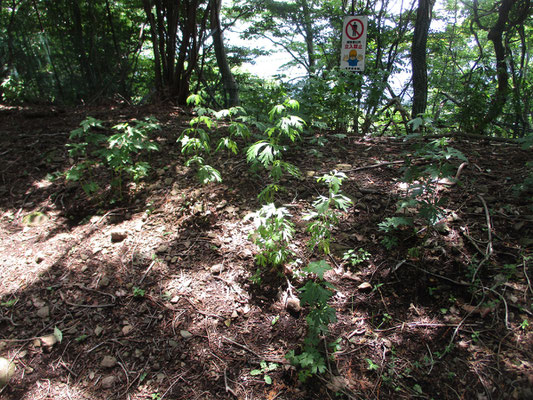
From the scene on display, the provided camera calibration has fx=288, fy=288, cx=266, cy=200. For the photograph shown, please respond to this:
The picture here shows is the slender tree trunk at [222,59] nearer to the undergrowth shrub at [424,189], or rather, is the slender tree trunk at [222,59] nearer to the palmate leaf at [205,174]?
the palmate leaf at [205,174]

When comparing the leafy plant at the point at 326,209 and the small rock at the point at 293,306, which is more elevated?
the leafy plant at the point at 326,209

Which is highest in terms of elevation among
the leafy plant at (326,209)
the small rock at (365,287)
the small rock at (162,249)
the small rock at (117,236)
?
the leafy plant at (326,209)

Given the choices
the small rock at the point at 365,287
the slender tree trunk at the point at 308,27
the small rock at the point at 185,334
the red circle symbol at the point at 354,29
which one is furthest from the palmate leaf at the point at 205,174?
the slender tree trunk at the point at 308,27

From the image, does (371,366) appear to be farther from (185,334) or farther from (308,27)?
(308,27)

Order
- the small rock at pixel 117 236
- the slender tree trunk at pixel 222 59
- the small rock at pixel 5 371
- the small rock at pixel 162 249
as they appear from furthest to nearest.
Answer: the slender tree trunk at pixel 222 59
the small rock at pixel 117 236
the small rock at pixel 162 249
the small rock at pixel 5 371

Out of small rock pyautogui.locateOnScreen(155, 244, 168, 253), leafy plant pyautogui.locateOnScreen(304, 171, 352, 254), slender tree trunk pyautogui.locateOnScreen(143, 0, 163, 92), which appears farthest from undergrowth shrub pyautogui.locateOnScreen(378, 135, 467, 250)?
slender tree trunk pyautogui.locateOnScreen(143, 0, 163, 92)

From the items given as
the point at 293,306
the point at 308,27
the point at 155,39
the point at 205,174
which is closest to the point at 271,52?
the point at 308,27

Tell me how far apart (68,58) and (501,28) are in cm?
1013

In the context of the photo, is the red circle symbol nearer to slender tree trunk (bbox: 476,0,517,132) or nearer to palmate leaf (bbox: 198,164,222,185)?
slender tree trunk (bbox: 476,0,517,132)

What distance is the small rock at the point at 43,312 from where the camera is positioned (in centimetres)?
206

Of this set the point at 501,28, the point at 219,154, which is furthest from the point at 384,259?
the point at 501,28

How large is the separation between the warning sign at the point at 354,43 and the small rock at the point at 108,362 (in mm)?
4311

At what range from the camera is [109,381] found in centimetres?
169

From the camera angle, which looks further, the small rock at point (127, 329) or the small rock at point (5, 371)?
the small rock at point (127, 329)
